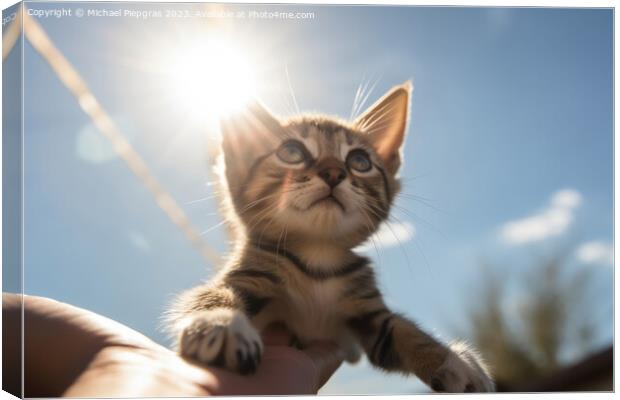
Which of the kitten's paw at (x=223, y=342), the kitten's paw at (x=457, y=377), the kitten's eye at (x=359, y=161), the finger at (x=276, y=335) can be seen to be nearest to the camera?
the kitten's paw at (x=223, y=342)

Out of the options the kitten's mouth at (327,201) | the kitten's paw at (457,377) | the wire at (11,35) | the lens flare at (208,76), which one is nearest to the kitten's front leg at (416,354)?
the kitten's paw at (457,377)

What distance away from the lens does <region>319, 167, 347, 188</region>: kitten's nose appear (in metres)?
1.66

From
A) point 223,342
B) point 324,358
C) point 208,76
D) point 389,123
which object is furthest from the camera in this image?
point 389,123

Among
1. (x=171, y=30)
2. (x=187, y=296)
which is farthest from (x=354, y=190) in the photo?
(x=171, y=30)

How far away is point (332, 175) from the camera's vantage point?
65.5 inches

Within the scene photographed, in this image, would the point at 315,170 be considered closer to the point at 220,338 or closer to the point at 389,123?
the point at 389,123

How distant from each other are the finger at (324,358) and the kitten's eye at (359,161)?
0.46 meters

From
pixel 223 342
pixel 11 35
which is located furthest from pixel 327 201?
pixel 11 35

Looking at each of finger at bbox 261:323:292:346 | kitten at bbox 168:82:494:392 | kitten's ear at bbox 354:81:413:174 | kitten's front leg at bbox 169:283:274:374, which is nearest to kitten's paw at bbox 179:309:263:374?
kitten's front leg at bbox 169:283:274:374

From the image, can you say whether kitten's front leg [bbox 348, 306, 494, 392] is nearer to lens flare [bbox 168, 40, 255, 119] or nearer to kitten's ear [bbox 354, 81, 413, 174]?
kitten's ear [bbox 354, 81, 413, 174]

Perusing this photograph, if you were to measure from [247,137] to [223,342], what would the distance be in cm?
71

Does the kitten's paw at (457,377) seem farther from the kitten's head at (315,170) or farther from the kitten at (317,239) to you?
the kitten's head at (315,170)

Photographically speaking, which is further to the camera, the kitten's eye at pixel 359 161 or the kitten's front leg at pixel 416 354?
the kitten's eye at pixel 359 161

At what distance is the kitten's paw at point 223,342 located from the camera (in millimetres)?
1263
